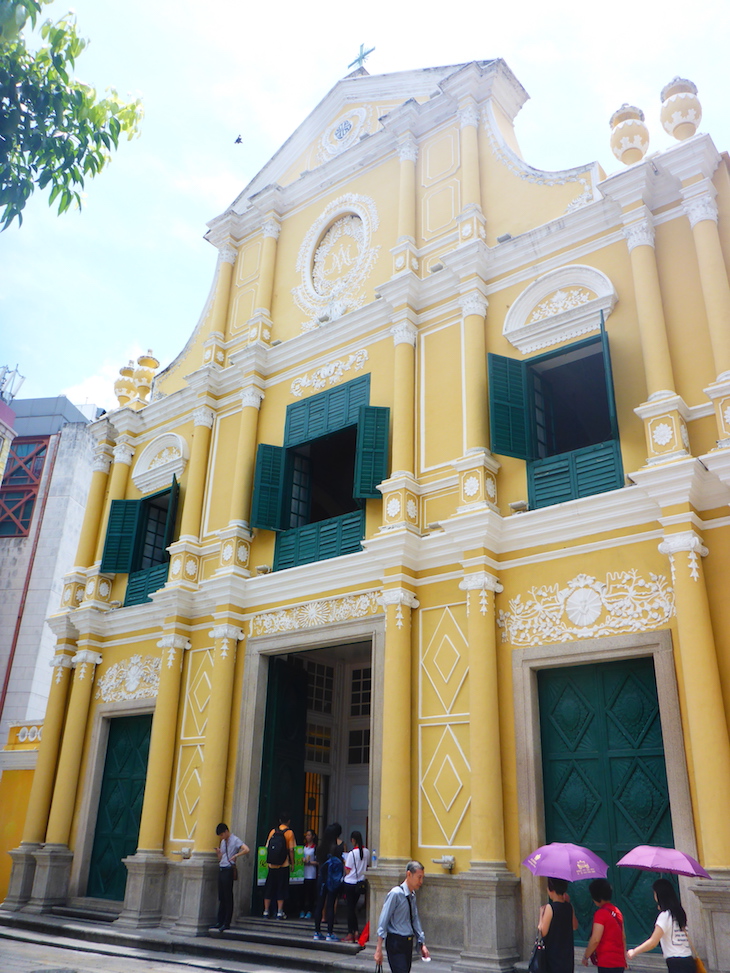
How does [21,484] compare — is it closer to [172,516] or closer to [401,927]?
[172,516]

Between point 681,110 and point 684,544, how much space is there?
545 centimetres

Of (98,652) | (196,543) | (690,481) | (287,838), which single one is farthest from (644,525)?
(98,652)

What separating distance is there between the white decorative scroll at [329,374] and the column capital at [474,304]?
1924 mm

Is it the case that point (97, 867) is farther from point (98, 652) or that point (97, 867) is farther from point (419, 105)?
point (419, 105)

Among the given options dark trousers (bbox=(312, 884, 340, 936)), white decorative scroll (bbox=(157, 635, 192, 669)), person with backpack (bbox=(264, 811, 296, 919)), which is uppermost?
white decorative scroll (bbox=(157, 635, 192, 669))

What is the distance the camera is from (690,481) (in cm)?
794

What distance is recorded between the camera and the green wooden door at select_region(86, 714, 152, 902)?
41.0 ft

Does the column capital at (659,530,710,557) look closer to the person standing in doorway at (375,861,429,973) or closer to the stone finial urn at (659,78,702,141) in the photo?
the person standing in doorway at (375,861,429,973)

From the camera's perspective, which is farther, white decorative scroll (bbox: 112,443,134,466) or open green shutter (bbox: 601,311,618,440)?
white decorative scroll (bbox: 112,443,134,466)

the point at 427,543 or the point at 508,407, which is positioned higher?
the point at 508,407

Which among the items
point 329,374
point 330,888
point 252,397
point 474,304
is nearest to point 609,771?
point 330,888

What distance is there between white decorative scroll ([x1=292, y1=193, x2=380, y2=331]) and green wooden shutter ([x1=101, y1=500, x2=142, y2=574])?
15.3 feet

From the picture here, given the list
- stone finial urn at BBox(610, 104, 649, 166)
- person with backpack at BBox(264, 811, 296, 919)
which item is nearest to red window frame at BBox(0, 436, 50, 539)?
person with backpack at BBox(264, 811, 296, 919)

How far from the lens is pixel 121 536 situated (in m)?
14.5
